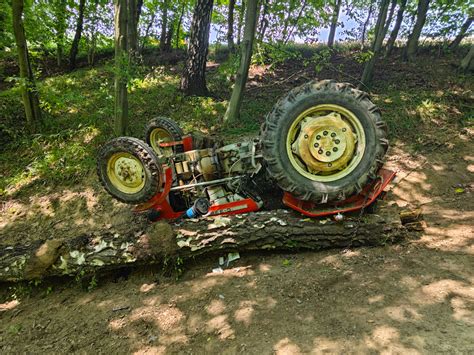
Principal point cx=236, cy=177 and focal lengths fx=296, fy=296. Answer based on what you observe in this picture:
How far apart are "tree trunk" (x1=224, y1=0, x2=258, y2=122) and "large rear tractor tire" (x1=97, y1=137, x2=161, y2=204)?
142 inches

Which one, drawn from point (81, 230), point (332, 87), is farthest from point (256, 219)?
point (81, 230)

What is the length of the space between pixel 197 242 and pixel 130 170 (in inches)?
45.4

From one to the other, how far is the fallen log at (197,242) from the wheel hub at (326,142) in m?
0.65

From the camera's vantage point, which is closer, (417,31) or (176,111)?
(176,111)

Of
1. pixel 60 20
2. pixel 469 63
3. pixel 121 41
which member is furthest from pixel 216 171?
pixel 60 20

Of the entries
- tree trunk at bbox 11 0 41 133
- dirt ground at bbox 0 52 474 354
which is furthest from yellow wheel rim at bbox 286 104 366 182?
tree trunk at bbox 11 0 41 133

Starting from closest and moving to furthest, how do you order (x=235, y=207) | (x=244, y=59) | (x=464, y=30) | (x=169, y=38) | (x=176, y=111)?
(x=235, y=207), (x=244, y=59), (x=176, y=111), (x=464, y=30), (x=169, y=38)

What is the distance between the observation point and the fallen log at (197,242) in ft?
10.5

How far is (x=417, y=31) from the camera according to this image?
9.34m

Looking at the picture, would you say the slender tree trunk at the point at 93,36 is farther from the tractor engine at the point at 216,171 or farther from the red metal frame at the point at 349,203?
the red metal frame at the point at 349,203

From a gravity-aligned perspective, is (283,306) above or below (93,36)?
below

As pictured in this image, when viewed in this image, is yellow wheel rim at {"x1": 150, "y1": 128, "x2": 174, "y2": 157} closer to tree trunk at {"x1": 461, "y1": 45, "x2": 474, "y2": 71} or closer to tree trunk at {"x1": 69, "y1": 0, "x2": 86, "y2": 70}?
tree trunk at {"x1": 461, "y1": 45, "x2": 474, "y2": 71}

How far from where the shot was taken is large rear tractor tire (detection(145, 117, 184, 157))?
4457 mm

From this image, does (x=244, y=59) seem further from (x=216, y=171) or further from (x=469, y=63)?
(x=469, y=63)
